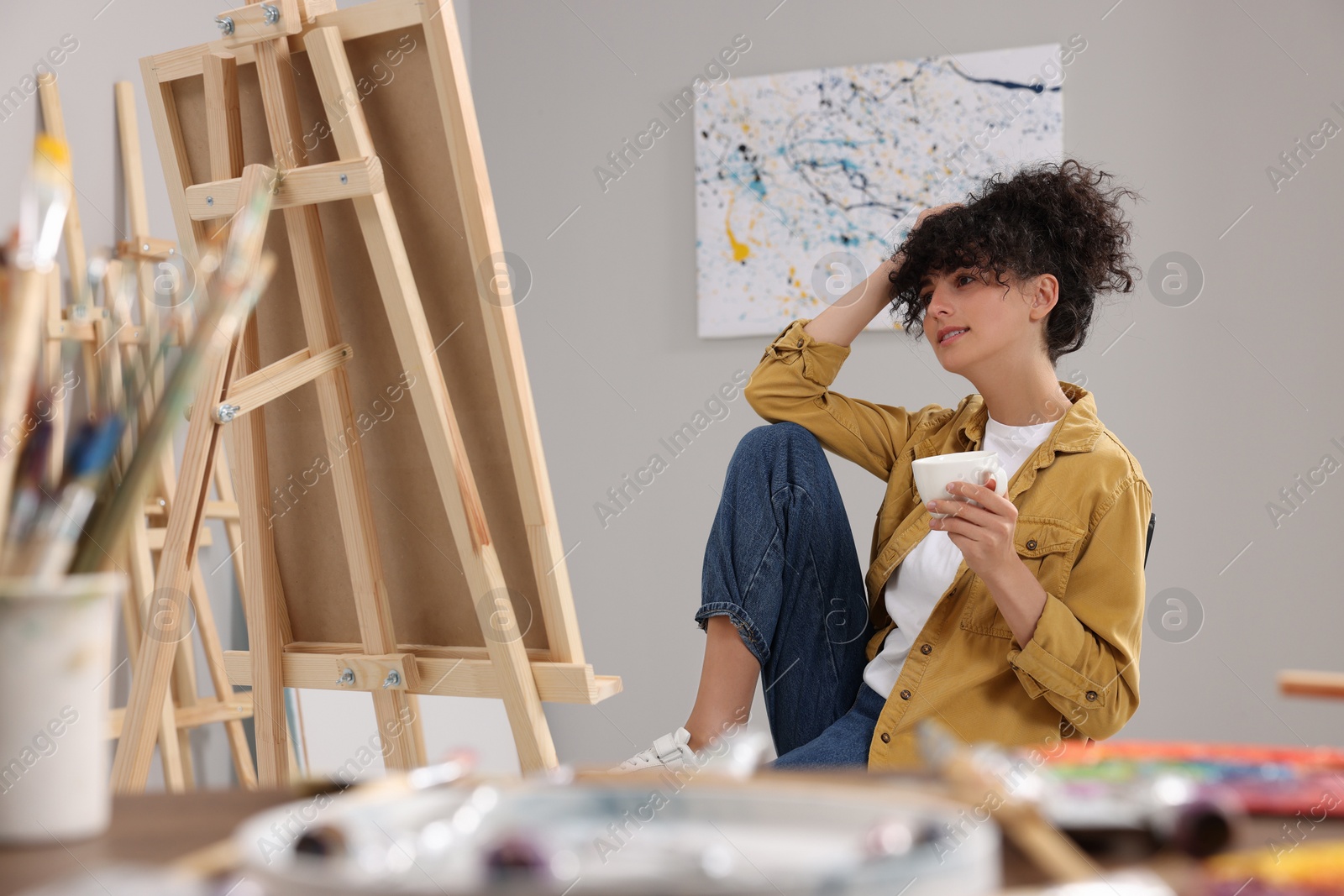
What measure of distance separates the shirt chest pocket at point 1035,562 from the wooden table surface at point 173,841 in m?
0.91

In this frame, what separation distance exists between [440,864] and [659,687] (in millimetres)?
2306

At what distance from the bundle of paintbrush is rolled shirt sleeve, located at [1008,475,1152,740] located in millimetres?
1027

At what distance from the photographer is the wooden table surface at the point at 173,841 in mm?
364

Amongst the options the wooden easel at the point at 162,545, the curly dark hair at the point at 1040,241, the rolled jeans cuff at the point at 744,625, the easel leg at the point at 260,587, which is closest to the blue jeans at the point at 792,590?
the rolled jeans cuff at the point at 744,625

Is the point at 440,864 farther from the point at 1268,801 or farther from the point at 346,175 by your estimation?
the point at 346,175

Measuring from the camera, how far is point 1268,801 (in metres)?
0.42

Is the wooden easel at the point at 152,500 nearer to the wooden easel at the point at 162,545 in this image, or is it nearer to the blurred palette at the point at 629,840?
the wooden easel at the point at 162,545

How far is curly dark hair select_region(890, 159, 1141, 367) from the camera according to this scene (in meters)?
1.48

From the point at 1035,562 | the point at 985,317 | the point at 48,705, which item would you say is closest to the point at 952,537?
the point at 1035,562

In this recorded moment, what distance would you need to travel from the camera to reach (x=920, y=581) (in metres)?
1.42

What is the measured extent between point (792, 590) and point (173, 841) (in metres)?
1.08

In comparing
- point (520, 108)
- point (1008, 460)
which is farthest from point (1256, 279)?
point (520, 108)

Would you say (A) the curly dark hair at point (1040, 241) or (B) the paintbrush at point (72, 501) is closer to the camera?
(B) the paintbrush at point (72, 501)

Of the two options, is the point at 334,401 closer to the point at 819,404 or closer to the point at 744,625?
the point at 744,625
